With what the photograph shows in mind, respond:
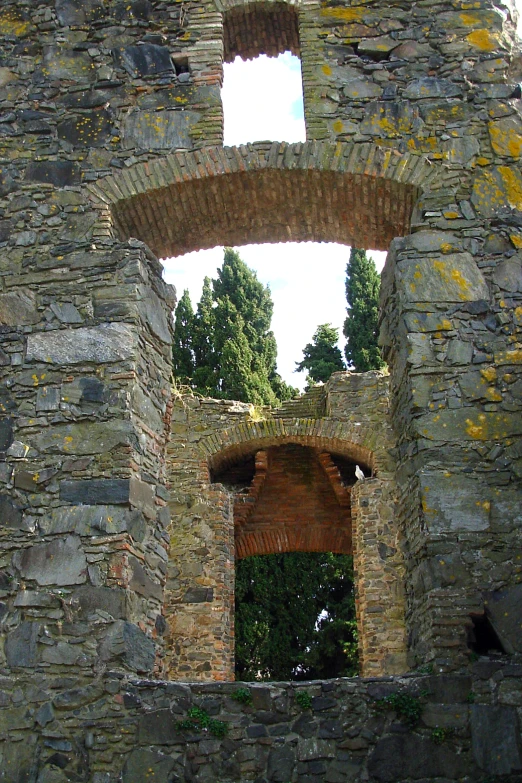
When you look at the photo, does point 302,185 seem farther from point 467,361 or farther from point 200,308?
point 200,308

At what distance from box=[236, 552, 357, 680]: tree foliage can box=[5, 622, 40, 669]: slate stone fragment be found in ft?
38.4

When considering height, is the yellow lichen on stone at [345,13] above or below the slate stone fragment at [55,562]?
above

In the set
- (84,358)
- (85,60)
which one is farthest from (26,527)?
(85,60)

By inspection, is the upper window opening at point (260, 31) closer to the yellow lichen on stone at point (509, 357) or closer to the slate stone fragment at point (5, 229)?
the slate stone fragment at point (5, 229)

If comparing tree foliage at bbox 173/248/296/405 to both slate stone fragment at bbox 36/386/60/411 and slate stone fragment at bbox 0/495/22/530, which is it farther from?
slate stone fragment at bbox 0/495/22/530

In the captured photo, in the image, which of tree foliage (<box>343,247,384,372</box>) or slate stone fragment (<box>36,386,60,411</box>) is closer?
slate stone fragment (<box>36,386,60,411</box>)

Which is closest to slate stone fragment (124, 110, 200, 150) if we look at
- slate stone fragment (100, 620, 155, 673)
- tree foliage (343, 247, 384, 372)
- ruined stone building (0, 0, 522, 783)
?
ruined stone building (0, 0, 522, 783)

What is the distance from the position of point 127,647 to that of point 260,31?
491cm

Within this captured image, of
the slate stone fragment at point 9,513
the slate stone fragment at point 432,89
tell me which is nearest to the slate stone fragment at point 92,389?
the slate stone fragment at point 9,513

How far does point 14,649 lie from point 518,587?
9.09ft

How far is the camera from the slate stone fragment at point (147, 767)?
403 centimetres

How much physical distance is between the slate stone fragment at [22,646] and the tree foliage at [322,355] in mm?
14988

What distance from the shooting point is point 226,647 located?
9297 mm

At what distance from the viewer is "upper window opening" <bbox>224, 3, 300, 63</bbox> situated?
6398 mm
